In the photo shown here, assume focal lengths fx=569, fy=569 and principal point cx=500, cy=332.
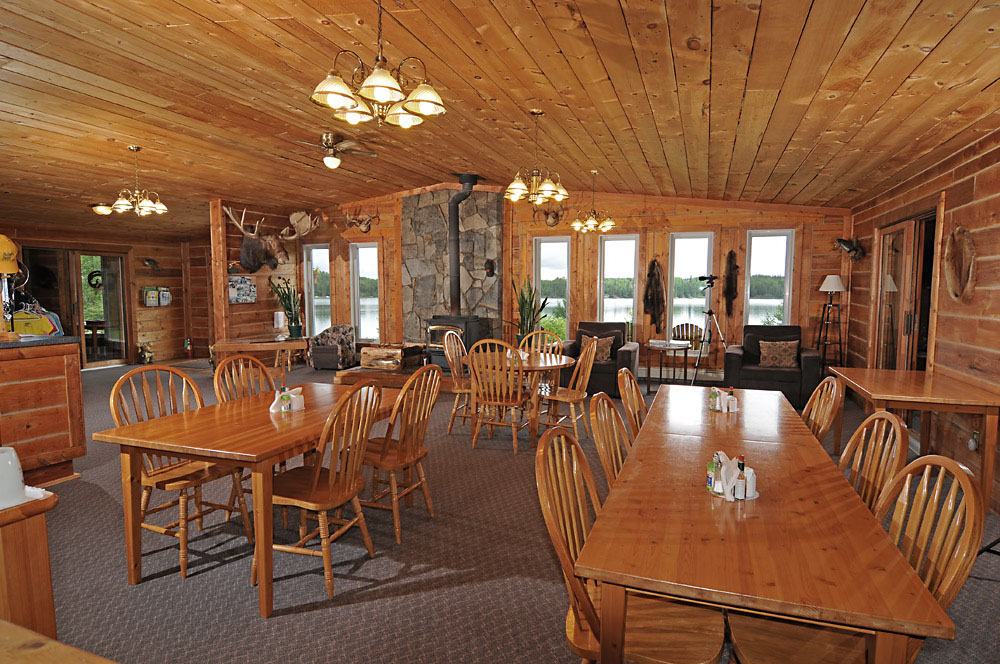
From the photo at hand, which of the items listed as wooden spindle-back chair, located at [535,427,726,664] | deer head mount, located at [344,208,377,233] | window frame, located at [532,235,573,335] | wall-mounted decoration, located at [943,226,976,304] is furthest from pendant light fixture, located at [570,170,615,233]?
wooden spindle-back chair, located at [535,427,726,664]

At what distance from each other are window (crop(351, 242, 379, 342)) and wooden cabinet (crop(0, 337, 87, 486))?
584cm

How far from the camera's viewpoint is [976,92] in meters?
2.81

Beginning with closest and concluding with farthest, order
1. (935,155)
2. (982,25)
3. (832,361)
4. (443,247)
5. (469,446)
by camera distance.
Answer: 1. (982,25)
2. (935,155)
3. (469,446)
4. (832,361)
5. (443,247)

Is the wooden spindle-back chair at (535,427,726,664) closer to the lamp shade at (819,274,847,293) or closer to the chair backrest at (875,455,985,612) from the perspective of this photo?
the chair backrest at (875,455,985,612)

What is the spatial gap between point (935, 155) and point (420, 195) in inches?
258

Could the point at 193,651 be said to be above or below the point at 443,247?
below

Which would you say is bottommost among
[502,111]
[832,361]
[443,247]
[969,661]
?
[969,661]

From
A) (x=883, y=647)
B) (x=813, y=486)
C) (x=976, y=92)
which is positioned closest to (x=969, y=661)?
(x=813, y=486)

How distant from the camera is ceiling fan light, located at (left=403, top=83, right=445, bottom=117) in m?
2.68

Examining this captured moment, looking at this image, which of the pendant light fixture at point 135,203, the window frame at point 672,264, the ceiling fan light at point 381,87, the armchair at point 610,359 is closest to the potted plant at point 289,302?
the pendant light fixture at point 135,203

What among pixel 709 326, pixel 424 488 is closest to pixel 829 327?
pixel 709 326

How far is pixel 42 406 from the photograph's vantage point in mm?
3953

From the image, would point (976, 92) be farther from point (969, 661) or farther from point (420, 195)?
point (420, 195)

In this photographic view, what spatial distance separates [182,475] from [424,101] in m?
2.18
